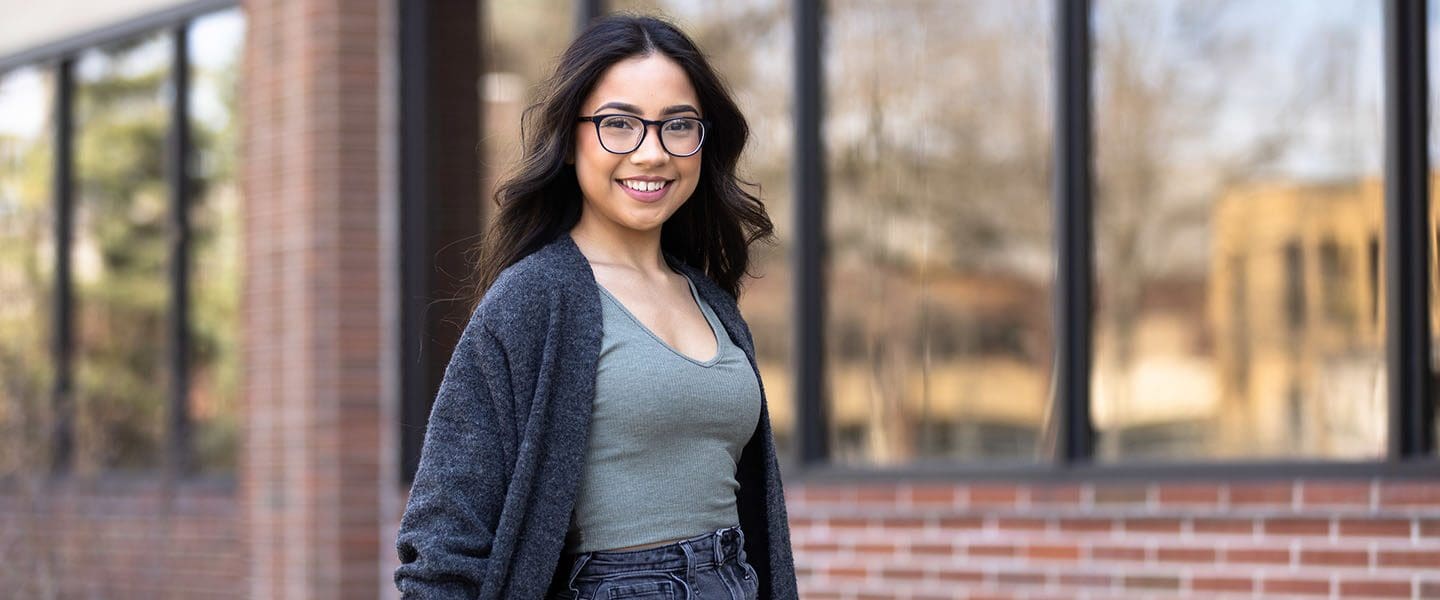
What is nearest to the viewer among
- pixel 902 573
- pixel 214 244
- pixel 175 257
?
pixel 902 573

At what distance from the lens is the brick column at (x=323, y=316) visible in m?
7.53

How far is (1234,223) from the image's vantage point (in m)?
7.18

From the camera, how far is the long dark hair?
2828mm

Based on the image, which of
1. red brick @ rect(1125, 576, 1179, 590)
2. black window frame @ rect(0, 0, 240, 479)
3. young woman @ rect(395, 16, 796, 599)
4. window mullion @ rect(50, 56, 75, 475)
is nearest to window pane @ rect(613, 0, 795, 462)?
red brick @ rect(1125, 576, 1179, 590)

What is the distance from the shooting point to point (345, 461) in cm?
756

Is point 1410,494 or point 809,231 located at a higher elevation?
point 809,231

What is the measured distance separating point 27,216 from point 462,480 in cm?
812

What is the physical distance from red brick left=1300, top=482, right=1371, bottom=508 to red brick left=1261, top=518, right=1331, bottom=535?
0.05 m

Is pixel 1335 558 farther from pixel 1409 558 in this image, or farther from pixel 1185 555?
pixel 1185 555

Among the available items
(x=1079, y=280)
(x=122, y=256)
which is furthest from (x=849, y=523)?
(x=122, y=256)

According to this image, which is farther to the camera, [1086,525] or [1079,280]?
[1079,280]

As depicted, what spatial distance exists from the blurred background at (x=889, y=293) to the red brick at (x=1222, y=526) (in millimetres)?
21

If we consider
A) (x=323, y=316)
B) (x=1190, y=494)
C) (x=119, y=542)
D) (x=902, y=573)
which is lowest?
(x=119, y=542)

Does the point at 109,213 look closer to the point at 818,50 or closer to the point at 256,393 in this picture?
the point at 256,393
